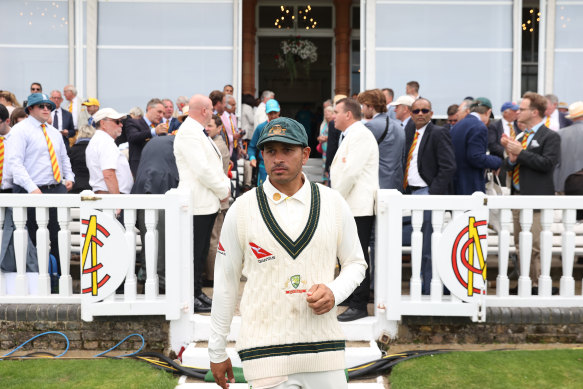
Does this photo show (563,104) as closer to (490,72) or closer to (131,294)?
(490,72)

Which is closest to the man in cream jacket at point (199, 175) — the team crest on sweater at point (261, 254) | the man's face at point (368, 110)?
the man's face at point (368, 110)

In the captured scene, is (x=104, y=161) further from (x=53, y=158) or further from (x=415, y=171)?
(x=415, y=171)

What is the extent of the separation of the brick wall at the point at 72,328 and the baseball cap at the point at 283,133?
3.00 metres

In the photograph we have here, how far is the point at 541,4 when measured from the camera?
12.7m

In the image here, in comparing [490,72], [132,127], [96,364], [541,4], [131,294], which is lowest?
[96,364]

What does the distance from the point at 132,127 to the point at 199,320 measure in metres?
3.70

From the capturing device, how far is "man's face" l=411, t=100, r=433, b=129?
6193 millimetres

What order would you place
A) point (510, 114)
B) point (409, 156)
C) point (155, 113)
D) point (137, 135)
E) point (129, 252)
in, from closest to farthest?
point (129, 252)
point (409, 156)
point (137, 135)
point (155, 113)
point (510, 114)

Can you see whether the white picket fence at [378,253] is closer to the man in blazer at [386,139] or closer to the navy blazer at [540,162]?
the navy blazer at [540,162]

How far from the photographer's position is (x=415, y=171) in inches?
251

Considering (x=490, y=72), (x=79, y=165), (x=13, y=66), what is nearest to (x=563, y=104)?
(x=490, y=72)

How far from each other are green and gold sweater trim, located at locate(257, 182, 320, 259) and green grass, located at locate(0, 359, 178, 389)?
7.49ft

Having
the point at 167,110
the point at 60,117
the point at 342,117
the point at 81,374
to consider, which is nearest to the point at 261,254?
the point at 81,374

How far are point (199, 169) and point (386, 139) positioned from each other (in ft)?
5.90
